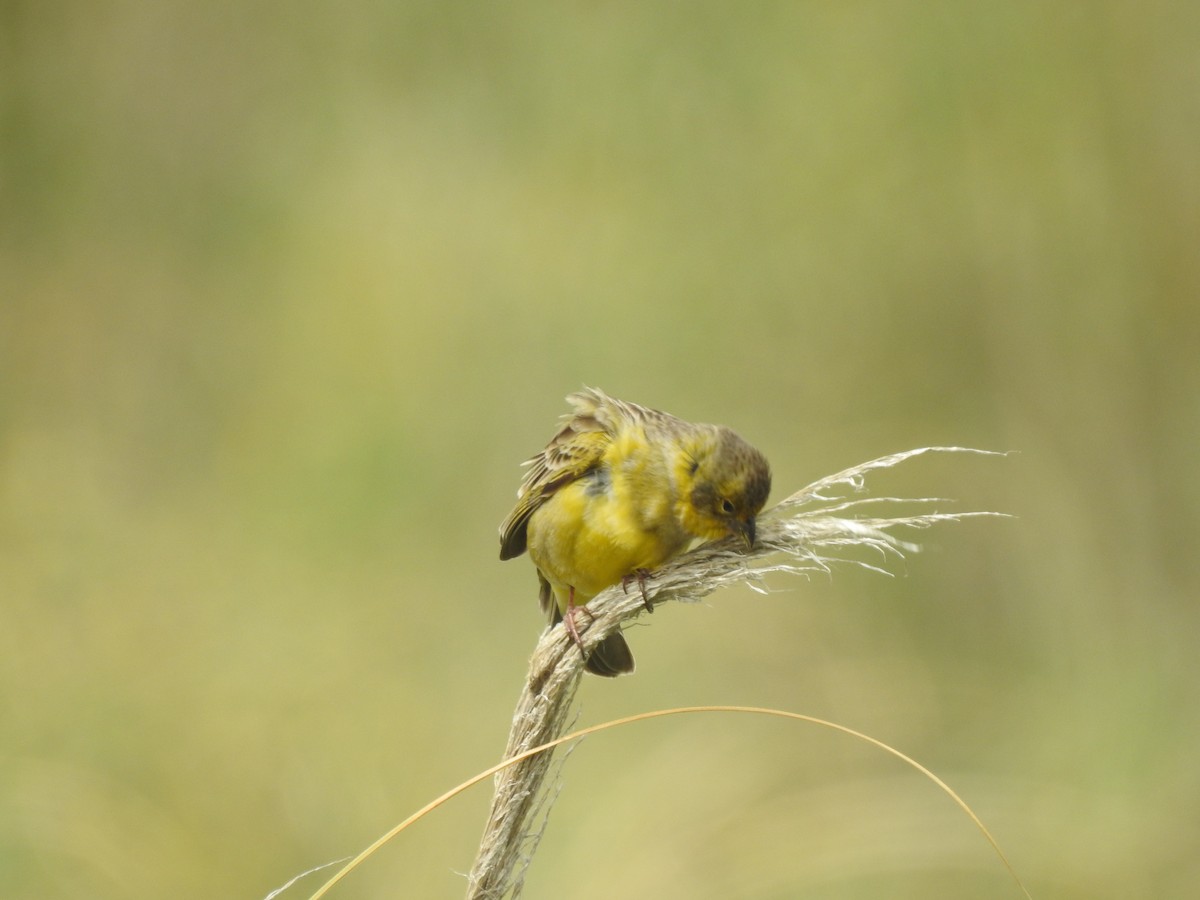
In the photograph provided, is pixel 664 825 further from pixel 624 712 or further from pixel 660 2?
pixel 660 2

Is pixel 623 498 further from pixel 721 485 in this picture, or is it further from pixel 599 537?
pixel 721 485

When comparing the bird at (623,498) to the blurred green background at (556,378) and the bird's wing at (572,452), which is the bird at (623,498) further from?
the blurred green background at (556,378)

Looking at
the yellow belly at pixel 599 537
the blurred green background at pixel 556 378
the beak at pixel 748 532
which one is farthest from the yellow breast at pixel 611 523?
the blurred green background at pixel 556 378

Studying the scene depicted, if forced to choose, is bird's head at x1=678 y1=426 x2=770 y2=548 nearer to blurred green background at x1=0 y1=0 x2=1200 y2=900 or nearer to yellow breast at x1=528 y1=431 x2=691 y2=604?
yellow breast at x1=528 y1=431 x2=691 y2=604

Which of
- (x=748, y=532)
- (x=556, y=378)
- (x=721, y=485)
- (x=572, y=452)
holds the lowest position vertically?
(x=748, y=532)

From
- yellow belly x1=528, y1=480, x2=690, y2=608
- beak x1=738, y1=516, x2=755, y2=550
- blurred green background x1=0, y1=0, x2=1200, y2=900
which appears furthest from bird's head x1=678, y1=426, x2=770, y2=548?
blurred green background x1=0, y1=0, x2=1200, y2=900

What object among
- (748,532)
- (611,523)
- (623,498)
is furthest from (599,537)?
(748,532)

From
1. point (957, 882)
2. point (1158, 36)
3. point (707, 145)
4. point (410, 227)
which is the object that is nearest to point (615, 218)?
point (707, 145)
